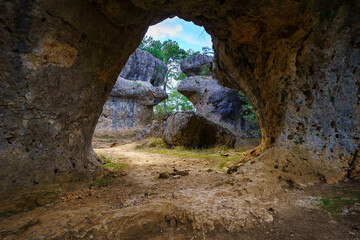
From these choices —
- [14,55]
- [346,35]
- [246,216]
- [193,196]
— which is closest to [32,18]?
[14,55]

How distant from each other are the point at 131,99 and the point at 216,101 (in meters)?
7.37

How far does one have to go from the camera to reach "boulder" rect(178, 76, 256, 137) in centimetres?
1520

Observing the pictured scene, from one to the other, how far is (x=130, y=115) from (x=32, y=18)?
1269 centimetres

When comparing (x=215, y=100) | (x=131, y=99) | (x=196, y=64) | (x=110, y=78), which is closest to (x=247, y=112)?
(x=215, y=100)

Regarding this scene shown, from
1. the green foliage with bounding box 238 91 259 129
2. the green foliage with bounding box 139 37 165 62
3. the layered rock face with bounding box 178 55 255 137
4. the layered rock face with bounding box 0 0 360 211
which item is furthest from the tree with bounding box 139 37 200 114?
the layered rock face with bounding box 0 0 360 211

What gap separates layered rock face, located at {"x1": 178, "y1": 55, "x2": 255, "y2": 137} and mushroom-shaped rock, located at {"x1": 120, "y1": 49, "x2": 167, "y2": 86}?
9.55 feet

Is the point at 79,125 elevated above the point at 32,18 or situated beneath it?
situated beneath

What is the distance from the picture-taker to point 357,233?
4.95ft

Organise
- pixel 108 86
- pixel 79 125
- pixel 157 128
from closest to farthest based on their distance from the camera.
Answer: pixel 79 125
pixel 108 86
pixel 157 128

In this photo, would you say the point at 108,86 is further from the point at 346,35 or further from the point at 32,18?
the point at 346,35

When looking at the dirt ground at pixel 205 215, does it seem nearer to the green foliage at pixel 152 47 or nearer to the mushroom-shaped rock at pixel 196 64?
the mushroom-shaped rock at pixel 196 64

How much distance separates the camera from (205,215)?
194cm

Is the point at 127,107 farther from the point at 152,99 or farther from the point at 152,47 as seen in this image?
the point at 152,47

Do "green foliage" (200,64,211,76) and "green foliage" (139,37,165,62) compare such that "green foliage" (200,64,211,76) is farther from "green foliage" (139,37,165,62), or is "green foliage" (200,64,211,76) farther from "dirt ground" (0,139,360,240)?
"dirt ground" (0,139,360,240)
